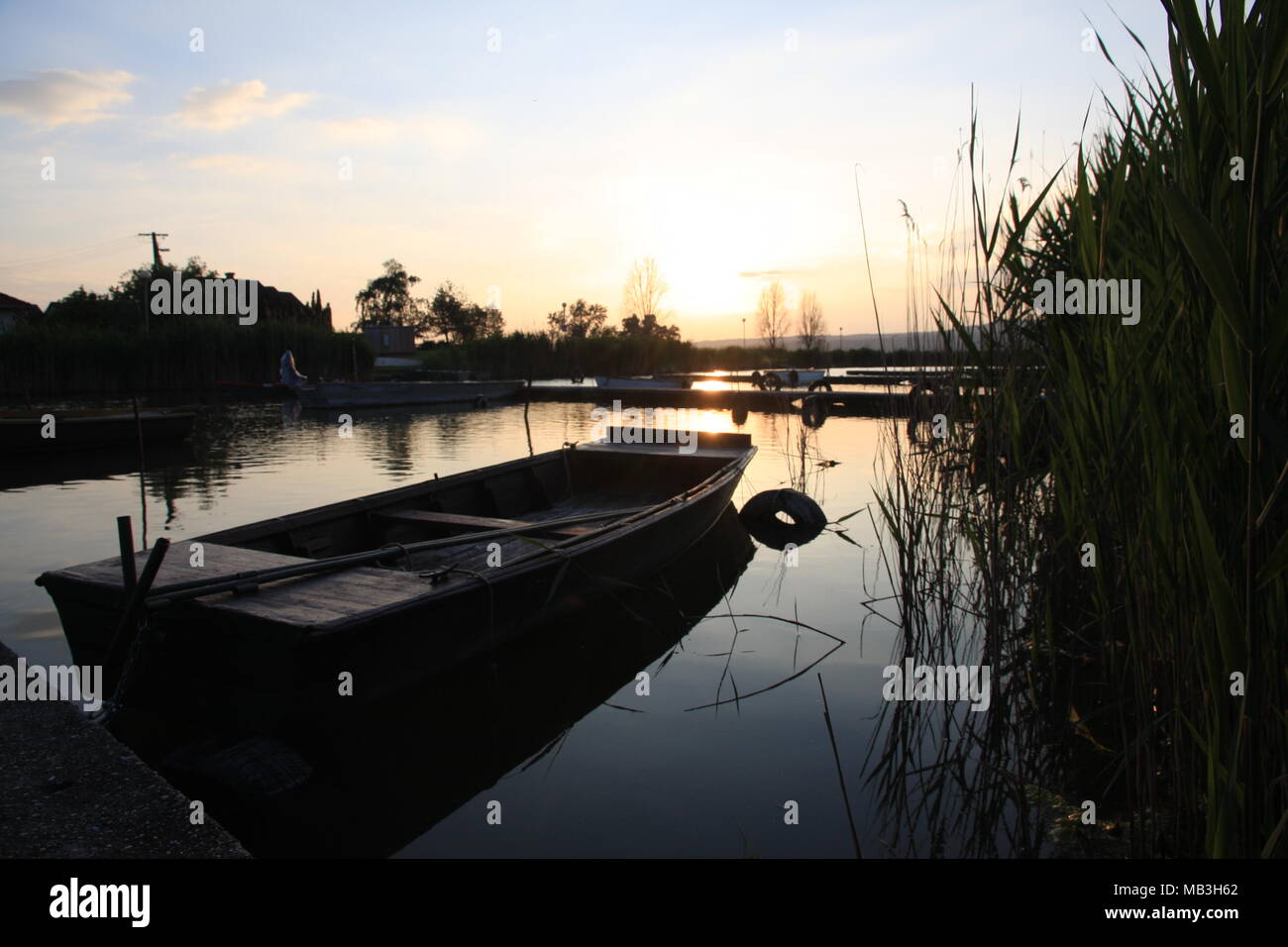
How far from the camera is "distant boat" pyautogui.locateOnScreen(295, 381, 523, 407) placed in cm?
2625

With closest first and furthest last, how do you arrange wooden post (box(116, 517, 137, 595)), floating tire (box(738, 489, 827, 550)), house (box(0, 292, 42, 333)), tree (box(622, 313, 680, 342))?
wooden post (box(116, 517, 137, 595)), floating tire (box(738, 489, 827, 550)), house (box(0, 292, 42, 333)), tree (box(622, 313, 680, 342))

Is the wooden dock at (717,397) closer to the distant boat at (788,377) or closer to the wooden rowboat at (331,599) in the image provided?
the distant boat at (788,377)

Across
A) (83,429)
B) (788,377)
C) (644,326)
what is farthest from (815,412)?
(644,326)

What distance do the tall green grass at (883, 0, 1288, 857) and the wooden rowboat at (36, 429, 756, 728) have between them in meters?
2.17

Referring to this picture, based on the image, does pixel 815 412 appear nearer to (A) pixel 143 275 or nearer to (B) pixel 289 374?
(B) pixel 289 374

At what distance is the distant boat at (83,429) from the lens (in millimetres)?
14133

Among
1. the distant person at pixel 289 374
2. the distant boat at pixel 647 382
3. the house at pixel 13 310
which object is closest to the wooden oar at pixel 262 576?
the distant person at pixel 289 374

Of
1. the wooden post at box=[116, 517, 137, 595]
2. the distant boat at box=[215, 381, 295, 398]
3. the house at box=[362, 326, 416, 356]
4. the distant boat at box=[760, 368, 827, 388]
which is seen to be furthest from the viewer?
the house at box=[362, 326, 416, 356]

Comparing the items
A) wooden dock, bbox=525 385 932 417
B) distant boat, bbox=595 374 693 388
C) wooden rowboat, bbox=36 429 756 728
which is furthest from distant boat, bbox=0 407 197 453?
distant boat, bbox=595 374 693 388

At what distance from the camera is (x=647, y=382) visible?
31453mm

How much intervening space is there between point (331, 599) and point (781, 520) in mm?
6846

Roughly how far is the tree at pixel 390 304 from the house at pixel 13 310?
4355 cm

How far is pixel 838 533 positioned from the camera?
9.02 m

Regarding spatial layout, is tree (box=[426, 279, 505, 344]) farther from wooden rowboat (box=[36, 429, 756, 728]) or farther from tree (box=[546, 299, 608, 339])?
wooden rowboat (box=[36, 429, 756, 728])
